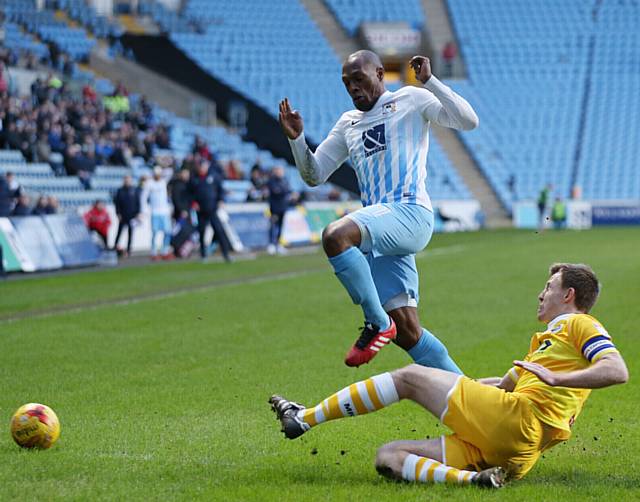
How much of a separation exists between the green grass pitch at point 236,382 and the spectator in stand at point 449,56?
3020 cm

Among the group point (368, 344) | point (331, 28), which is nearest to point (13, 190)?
point (368, 344)

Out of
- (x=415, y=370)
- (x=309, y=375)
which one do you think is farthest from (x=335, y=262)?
(x=309, y=375)

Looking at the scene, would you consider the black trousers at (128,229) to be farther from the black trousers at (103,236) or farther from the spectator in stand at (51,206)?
the spectator in stand at (51,206)

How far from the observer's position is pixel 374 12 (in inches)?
2031

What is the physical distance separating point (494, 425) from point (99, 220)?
19847 millimetres

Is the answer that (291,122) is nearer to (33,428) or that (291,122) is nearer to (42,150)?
(33,428)

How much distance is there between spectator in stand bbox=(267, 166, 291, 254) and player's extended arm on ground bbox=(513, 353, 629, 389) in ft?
70.1

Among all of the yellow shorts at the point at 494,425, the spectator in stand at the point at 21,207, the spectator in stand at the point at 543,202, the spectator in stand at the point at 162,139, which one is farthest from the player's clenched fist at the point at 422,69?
the spectator in stand at the point at 543,202

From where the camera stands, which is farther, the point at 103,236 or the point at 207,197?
the point at 103,236

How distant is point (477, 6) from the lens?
53625mm

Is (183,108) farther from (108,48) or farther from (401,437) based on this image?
(401,437)

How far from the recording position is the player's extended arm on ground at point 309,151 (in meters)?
7.30

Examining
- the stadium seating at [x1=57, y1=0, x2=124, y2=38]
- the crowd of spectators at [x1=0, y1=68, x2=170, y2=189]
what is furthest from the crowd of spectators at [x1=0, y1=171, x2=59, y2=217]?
the stadium seating at [x1=57, y1=0, x2=124, y2=38]

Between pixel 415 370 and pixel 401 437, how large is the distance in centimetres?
136
